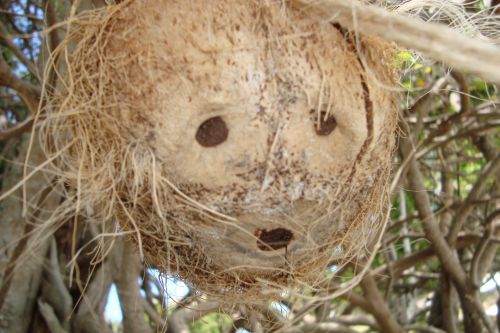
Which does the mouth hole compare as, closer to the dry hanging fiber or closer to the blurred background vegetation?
the dry hanging fiber

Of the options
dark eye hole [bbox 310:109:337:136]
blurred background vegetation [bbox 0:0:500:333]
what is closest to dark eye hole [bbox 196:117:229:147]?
dark eye hole [bbox 310:109:337:136]

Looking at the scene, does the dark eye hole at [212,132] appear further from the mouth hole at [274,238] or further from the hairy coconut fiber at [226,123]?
the mouth hole at [274,238]

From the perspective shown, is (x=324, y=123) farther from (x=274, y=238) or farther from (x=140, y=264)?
(x=140, y=264)

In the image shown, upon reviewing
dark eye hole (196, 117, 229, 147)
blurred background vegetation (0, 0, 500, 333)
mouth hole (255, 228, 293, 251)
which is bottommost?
mouth hole (255, 228, 293, 251)

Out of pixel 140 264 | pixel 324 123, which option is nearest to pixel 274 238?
pixel 324 123

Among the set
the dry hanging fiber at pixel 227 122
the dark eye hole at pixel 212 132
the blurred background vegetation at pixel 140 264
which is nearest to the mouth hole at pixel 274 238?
the dry hanging fiber at pixel 227 122

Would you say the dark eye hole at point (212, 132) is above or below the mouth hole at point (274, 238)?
above

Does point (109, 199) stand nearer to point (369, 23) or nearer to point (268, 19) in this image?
point (268, 19)

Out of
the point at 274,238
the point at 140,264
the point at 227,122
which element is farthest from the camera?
A: the point at 140,264
